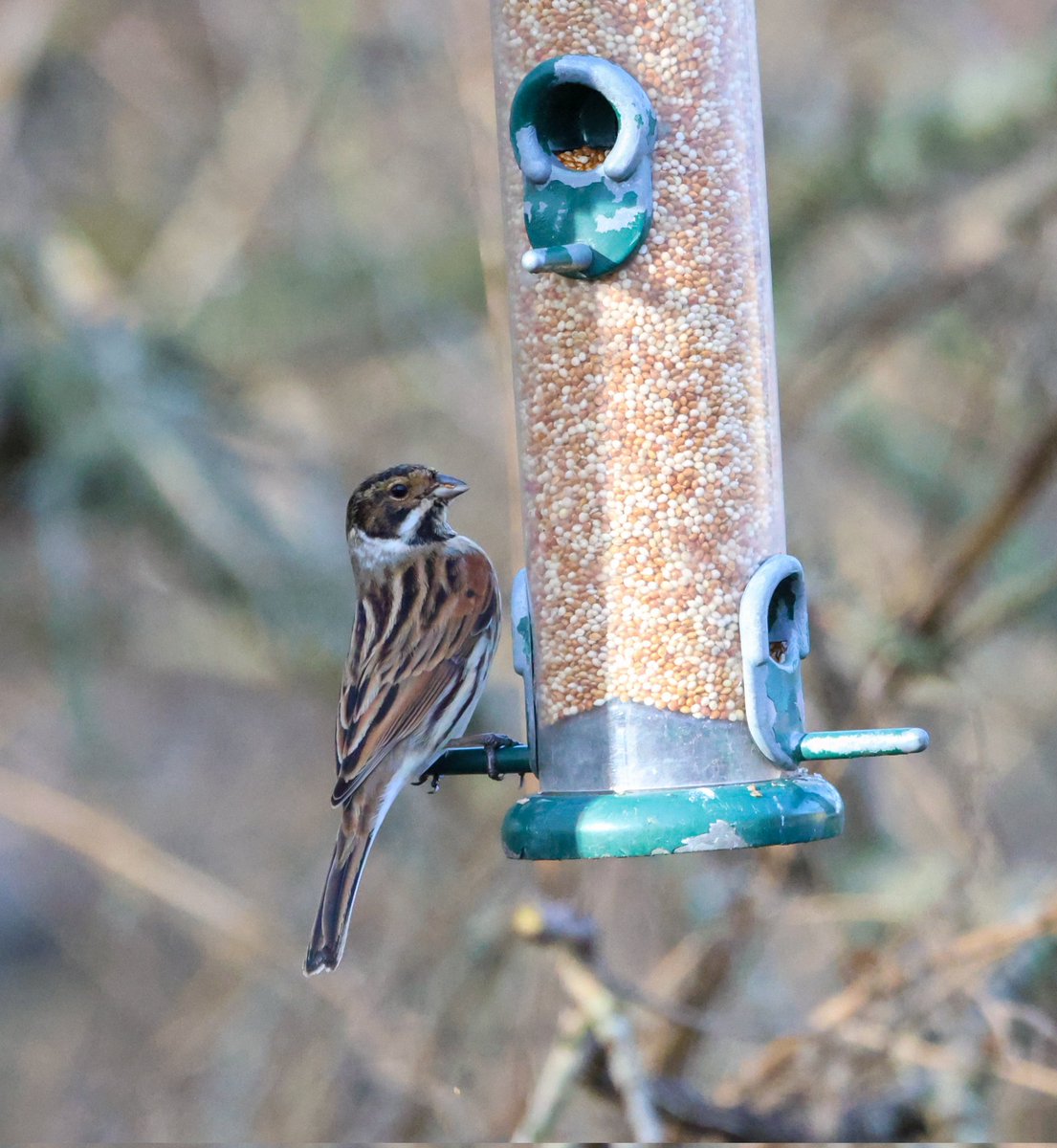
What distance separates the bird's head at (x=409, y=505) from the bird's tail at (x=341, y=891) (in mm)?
905

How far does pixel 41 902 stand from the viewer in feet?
38.6

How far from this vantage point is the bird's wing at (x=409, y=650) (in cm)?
531

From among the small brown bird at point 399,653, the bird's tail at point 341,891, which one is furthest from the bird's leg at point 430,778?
the bird's tail at point 341,891

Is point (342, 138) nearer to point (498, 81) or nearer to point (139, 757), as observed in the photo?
point (139, 757)

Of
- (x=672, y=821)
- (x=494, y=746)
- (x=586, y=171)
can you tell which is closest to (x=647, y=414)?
(x=586, y=171)

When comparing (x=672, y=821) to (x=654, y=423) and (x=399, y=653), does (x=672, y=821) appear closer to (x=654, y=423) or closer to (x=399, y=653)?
(x=654, y=423)

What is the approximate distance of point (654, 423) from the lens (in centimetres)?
484

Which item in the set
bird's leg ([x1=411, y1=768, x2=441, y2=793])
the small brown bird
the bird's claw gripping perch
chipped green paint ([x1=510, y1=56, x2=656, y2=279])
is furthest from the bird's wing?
chipped green paint ([x1=510, y1=56, x2=656, y2=279])

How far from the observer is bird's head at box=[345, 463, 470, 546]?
584 cm

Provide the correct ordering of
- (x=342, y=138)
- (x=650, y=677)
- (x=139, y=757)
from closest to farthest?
1. (x=650, y=677)
2. (x=342, y=138)
3. (x=139, y=757)

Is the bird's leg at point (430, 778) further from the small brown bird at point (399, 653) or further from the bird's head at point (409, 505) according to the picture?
the bird's head at point (409, 505)

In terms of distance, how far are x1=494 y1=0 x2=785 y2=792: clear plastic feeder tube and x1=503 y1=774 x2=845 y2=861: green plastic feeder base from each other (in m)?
0.18

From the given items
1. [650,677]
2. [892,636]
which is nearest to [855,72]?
[892,636]

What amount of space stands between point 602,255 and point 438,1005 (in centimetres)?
276
